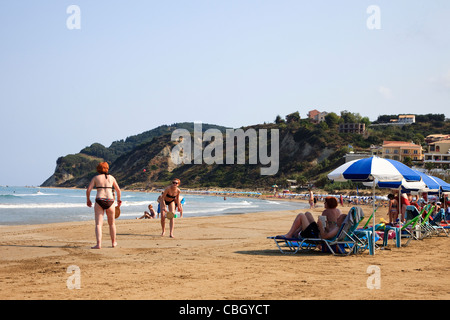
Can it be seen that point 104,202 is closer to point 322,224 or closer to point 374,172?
point 322,224

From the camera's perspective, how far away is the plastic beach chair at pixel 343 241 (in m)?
8.78

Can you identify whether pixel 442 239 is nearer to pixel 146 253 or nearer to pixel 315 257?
pixel 315 257

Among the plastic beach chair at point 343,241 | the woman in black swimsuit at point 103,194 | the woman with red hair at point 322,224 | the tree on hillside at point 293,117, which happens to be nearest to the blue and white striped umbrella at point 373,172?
the woman with red hair at point 322,224

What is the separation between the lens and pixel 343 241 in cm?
914

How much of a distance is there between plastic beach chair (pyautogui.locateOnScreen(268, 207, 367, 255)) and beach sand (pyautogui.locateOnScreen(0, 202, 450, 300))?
24cm

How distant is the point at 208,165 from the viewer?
125500 millimetres

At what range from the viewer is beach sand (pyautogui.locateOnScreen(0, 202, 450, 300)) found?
546 cm

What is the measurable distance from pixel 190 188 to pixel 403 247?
337 ft

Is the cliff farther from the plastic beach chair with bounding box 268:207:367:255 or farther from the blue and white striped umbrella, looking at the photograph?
Answer: the plastic beach chair with bounding box 268:207:367:255

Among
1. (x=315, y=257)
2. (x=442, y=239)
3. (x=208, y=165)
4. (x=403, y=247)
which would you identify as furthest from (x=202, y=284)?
(x=208, y=165)

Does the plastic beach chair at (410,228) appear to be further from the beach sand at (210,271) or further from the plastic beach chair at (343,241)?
the plastic beach chair at (343,241)

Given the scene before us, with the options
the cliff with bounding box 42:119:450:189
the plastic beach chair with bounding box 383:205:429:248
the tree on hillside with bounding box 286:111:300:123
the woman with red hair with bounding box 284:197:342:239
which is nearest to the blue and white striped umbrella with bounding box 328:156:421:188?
the woman with red hair with bounding box 284:197:342:239

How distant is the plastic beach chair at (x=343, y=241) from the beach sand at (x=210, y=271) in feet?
0.79

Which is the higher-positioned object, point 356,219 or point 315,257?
point 356,219
